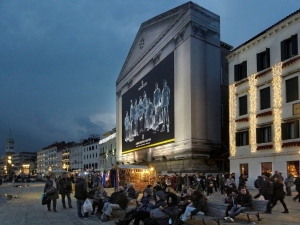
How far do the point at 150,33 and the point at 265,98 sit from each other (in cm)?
2496

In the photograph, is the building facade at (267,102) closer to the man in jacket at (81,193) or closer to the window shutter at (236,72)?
the window shutter at (236,72)

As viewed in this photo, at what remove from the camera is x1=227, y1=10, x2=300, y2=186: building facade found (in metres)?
25.1

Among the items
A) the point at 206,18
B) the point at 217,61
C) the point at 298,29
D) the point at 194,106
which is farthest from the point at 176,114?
the point at 298,29

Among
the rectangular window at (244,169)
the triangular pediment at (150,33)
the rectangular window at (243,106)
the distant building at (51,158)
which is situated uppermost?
the triangular pediment at (150,33)

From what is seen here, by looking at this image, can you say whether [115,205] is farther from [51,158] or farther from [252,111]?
[51,158]

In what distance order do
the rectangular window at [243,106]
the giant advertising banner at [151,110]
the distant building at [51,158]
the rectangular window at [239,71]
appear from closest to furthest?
the rectangular window at [243,106] → the rectangular window at [239,71] → the giant advertising banner at [151,110] → the distant building at [51,158]

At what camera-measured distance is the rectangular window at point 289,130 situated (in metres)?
24.7

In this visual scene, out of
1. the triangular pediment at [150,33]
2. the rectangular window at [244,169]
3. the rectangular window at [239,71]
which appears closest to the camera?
the rectangular window at [244,169]

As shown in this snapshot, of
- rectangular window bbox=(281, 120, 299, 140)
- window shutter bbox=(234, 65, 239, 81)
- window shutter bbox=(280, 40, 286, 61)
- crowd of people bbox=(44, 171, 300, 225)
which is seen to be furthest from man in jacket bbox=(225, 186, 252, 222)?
window shutter bbox=(234, 65, 239, 81)

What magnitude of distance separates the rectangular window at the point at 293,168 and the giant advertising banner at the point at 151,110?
53.7 ft

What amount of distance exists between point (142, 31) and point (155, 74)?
9832 mm

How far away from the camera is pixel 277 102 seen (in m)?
26.3

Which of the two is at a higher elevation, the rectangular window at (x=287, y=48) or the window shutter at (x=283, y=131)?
the rectangular window at (x=287, y=48)

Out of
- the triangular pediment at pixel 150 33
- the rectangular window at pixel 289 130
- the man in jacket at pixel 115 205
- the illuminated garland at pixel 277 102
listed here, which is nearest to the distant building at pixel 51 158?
the triangular pediment at pixel 150 33
